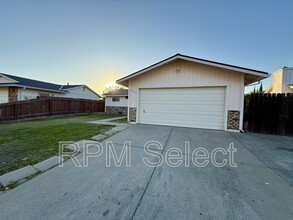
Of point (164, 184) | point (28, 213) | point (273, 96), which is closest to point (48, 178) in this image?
point (28, 213)

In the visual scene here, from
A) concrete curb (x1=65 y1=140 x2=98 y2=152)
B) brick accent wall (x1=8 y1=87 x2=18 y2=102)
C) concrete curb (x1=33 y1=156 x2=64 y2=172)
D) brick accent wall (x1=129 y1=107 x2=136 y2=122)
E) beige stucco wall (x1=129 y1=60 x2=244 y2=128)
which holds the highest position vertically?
beige stucco wall (x1=129 y1=60 x2=244 y2=128)

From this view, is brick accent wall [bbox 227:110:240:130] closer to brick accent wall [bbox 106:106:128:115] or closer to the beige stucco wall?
the beige stucco wall

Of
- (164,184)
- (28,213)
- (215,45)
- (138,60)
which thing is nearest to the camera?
(28,213)

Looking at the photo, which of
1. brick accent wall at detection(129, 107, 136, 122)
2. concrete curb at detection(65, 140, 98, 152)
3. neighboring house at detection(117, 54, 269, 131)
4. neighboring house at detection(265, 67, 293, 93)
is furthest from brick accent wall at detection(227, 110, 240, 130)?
Answer: neighboring house at detection(265, 67, 293, 93)

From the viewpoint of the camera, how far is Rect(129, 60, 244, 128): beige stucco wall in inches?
281

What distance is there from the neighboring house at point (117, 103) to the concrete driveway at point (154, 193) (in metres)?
15.1

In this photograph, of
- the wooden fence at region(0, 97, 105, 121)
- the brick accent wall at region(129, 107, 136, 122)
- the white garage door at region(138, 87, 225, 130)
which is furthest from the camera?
the wooden fence at region(0, 97, 105, 121)

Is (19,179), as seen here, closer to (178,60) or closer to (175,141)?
(175,141)

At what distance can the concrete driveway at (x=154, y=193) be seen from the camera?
1814 mm

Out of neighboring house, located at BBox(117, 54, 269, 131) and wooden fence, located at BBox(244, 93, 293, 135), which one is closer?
wooden fence, located at BBox(244, 93, 293, 135)

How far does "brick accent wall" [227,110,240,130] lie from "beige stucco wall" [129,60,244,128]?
8.1 inches

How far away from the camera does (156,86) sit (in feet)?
27.9

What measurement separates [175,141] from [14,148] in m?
→ 5.12

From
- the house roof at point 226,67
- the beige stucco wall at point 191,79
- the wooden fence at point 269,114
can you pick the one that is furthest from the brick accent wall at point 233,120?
the house roof at point 226,67
